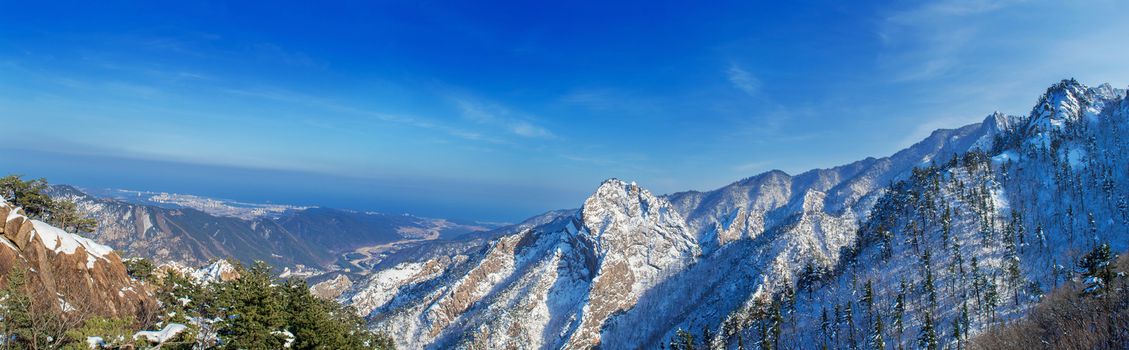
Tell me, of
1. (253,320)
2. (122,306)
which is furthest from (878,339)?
(122,306)

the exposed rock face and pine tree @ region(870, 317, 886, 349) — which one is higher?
the exposed rock face

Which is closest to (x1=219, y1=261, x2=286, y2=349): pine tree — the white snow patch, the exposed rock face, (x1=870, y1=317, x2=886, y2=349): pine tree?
the white snow patch

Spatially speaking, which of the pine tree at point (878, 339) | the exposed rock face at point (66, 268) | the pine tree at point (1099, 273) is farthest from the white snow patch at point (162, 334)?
the pine tree at point (1099, 273)

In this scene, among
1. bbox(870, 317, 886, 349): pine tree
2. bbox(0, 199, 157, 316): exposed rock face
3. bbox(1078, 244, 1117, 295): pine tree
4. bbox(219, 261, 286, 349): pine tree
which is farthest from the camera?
bbox(870, 317, 886, 349): pine tree

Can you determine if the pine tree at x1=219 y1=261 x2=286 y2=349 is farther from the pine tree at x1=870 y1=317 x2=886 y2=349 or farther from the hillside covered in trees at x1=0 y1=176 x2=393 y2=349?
the pine tree at x1=870 y1=317 x2=886 y2=349

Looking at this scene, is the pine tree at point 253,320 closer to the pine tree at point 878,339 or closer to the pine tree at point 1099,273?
the pine tree at point 878,339

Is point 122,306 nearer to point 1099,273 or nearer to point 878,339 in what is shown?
point 878,339

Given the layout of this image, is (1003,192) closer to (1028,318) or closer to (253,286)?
(1028,318)

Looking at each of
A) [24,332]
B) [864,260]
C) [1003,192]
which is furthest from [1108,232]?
[24,332]
